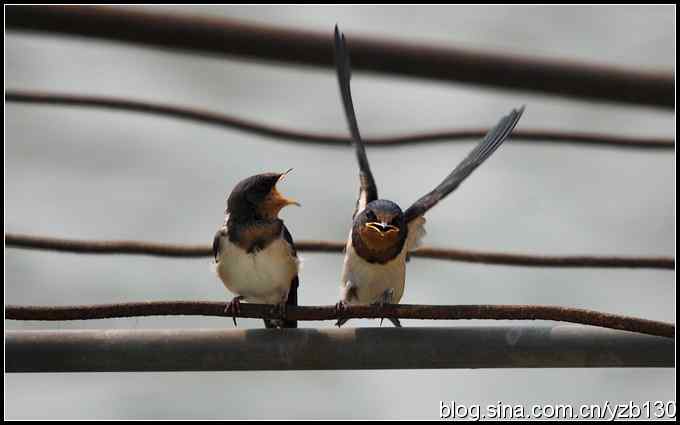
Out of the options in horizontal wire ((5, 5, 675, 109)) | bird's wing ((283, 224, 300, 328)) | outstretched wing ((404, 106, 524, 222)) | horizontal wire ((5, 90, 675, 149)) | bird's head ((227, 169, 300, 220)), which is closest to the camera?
bird's head ((227, 169, 300, 220))

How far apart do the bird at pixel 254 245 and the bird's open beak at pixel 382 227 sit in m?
0.18

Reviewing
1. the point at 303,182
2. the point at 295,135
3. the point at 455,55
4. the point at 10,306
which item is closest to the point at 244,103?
the point at 303,182

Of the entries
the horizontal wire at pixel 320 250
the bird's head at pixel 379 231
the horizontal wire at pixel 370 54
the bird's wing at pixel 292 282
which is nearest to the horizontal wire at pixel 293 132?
the horizontal wire at pixel 370 54

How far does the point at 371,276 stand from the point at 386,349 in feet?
2.69

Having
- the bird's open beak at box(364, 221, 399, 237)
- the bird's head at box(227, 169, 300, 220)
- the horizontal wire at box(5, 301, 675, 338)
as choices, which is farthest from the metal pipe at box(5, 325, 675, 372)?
the bird's open beak at box(364, 221, 399, 237)

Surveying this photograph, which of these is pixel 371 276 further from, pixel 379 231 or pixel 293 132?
pixel 293 132

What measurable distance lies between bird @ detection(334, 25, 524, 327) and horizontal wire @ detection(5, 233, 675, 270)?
0.16 metres

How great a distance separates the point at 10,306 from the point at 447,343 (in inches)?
24.6

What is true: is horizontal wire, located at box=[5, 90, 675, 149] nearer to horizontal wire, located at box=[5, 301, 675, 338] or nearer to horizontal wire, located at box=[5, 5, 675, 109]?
horizontal wire, located at box=[5, 5, 675, 109]

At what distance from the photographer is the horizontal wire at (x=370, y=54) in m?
2.62

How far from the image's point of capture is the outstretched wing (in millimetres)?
2318

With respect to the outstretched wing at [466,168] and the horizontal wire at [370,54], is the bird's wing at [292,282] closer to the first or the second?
the outstretched wing at [466,168]

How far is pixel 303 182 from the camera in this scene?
377 centimetres

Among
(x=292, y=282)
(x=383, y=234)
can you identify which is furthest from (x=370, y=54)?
(x=292, y=282)
